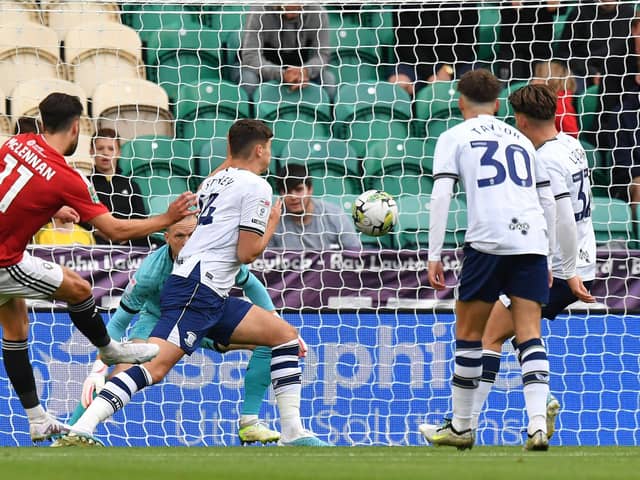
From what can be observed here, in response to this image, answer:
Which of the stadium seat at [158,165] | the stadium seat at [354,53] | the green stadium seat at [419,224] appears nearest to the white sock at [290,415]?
the green stadium seat at [419,224]

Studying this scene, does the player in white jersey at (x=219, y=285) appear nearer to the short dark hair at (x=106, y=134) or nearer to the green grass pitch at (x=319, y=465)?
the green grass pitch at (x=319, y=465)

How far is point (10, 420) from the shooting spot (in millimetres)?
8320

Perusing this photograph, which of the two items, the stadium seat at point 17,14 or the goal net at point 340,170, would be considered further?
the stadium seat at point 17,14

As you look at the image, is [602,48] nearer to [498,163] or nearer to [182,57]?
[182,57]

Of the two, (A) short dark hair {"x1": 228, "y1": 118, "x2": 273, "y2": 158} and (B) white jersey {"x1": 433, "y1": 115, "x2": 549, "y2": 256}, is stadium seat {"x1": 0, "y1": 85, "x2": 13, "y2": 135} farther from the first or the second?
(B) white jersey {"x1": 433, "y1": 115, "x2": 549, "y2": 256}

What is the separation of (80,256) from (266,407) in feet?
5.26

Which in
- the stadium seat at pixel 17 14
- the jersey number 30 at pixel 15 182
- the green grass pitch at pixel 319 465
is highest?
Answer: the stadium seat at pixel 17 14

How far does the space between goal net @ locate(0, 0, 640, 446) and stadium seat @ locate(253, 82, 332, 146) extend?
0.06ft

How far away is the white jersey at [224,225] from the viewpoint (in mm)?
6375

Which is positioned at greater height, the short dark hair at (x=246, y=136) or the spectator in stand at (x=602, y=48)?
the spectator in stand at (x=602, y=48)

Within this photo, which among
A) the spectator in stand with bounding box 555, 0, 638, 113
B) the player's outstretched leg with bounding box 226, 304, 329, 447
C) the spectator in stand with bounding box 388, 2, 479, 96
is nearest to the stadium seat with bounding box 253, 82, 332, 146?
the spectator in stand with bounding box 388, 2, 479, 96

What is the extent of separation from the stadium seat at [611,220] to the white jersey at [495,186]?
12.3ft

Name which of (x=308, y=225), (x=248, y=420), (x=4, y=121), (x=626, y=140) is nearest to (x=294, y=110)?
(x=308, y=225)

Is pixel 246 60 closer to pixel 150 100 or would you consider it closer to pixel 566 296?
pixel 150 100
